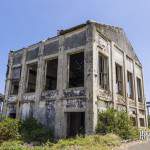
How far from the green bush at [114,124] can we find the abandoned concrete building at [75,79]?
55cm

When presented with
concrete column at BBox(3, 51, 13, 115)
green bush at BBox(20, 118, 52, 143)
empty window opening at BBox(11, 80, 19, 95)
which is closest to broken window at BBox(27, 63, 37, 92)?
empty window opening at BBox(11, 80, 19, 95)

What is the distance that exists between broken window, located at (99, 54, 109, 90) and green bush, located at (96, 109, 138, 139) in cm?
224

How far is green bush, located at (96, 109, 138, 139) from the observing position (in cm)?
1200

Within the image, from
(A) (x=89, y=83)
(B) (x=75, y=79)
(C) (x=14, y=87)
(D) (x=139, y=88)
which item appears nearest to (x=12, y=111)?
(C) (x=14, y=87)

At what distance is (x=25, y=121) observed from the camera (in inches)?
573

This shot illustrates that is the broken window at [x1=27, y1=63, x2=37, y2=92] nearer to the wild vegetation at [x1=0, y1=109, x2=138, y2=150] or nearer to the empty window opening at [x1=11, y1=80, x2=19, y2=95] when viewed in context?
the empty window opening at [x1=11, y1=80, x2=19, y2=95]

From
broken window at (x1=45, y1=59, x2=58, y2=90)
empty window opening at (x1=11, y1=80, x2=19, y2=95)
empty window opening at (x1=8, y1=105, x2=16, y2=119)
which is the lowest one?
empty window opening at (x1=8, y1=105, x2=16, y2=119)

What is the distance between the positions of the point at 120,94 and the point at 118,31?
578cm

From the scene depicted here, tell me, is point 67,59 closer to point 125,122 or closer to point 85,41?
point 85,41

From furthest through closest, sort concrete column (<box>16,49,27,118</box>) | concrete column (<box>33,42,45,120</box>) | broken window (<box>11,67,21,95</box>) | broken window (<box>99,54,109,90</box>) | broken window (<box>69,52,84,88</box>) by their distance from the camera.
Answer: broken window (<box>11,67,21,95</box>) < broken window (<box>69,52,84,88</box>) < concrete column (<box>16,49,27,118</box>) < concrete column (<box>33,42,45,120</box>) < broken window (<box>99,54,109,90</box>)

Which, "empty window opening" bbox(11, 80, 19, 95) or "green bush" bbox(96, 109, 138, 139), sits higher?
"empty window opening" bbox(11, 80, 19, 95)

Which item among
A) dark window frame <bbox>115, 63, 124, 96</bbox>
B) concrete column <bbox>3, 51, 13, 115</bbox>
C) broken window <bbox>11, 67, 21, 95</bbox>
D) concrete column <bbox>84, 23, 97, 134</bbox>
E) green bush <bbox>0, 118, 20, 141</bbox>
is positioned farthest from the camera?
broken window <bbox>11, 67, 21, 95</bbox>

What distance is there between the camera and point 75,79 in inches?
748

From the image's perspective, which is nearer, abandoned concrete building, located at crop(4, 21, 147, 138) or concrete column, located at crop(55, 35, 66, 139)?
abandoned concrete building, located at crop(4, 21, 147, 138)
